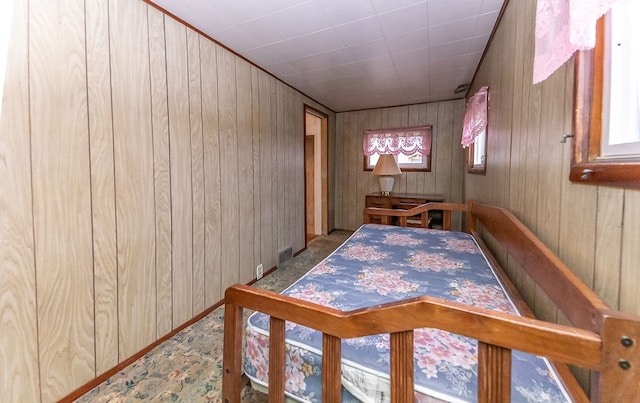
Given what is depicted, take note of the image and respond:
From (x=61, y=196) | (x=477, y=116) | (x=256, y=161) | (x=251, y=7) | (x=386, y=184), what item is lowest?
(x=61, y=196)

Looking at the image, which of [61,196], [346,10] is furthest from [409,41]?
[61,196]

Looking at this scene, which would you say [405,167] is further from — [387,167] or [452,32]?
[452,32]

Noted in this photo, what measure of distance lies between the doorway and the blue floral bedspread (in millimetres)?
2511

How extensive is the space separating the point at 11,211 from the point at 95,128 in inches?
20.6

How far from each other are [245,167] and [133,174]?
3.39ft

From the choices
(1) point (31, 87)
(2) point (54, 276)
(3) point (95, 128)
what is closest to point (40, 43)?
(1) point (31, 87)

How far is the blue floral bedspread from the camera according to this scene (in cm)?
76

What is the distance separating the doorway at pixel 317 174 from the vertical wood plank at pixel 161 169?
272 cm

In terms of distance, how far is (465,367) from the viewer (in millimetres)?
792

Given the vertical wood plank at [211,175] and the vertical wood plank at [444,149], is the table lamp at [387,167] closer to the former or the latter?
the vertical wood plank at [444,149]

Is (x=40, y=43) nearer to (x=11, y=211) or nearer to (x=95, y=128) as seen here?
(x=95, y=128)

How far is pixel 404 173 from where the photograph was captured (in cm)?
433

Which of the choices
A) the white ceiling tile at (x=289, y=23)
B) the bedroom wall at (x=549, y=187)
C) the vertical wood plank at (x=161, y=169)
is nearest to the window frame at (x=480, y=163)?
the bedroom wall at (x=549, y=187)

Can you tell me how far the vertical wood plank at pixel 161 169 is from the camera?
1.64m
